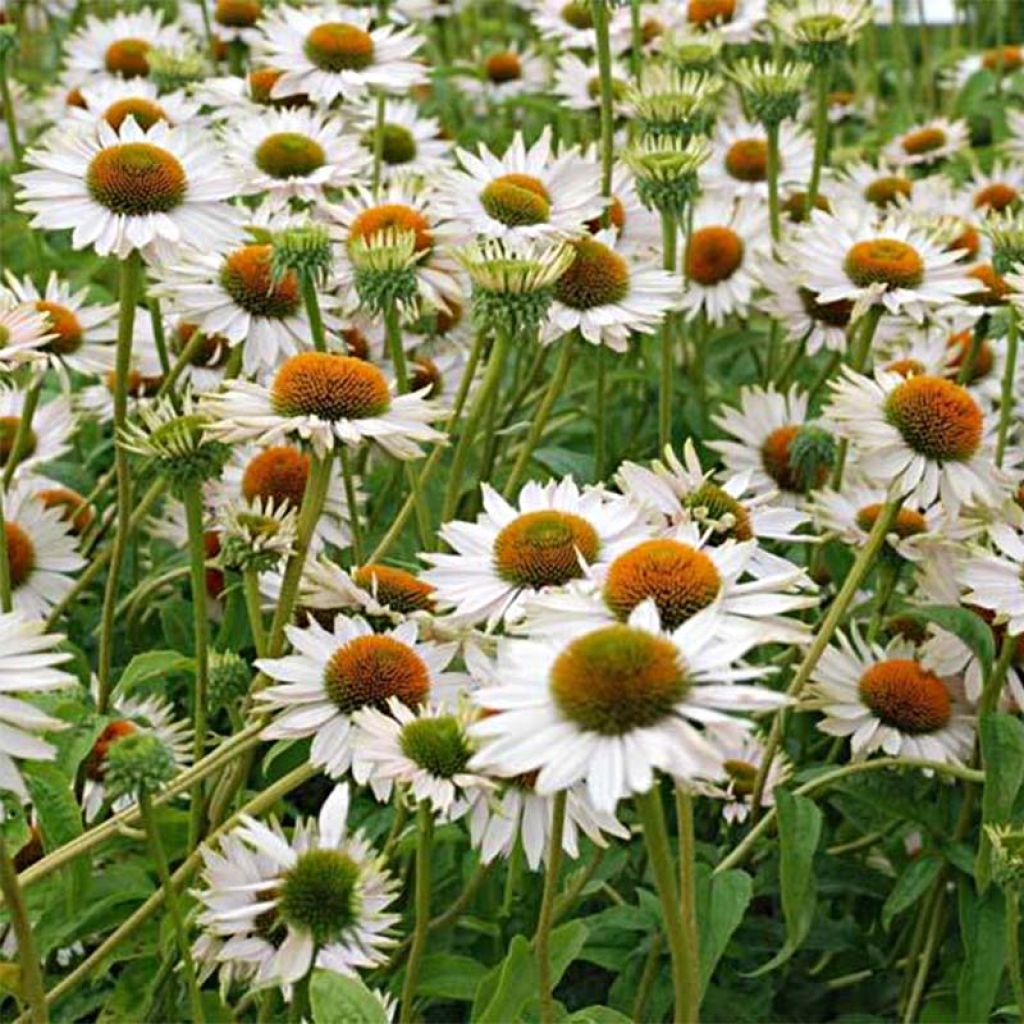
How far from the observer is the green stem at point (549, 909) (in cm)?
123

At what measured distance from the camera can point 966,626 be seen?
164 cm

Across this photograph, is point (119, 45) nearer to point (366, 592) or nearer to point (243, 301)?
point (243, 301)

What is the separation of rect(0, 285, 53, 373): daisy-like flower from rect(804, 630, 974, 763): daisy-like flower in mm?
752

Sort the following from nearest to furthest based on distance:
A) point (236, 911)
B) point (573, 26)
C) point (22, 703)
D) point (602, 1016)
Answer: point (22, 703) → point (236, 911) → point (602, 1016) → point (573, 26)

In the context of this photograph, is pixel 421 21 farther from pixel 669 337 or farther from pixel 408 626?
pixel 408 626

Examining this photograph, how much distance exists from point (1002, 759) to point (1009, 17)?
3.92 meters

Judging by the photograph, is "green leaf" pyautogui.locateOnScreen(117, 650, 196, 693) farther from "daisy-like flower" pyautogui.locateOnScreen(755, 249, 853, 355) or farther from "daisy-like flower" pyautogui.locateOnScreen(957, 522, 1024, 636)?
"daisy-like flower" pyautogui.locateOnScreen(755, 249, 853, 355)

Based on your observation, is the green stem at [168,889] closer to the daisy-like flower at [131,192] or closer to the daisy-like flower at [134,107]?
the daisy-like flower at [131,192]

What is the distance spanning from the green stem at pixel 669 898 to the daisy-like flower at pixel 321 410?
48cm

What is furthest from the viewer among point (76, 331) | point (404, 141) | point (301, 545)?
point (404, 141)

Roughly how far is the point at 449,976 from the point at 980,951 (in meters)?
0.45

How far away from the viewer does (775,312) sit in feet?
7.58

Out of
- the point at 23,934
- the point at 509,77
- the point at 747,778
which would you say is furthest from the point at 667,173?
the point at 509,77

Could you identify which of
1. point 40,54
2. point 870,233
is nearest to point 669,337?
point 870,233
